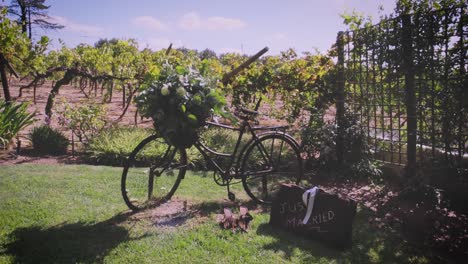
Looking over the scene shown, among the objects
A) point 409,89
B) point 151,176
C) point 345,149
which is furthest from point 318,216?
point 345,149

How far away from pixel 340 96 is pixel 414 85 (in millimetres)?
1502

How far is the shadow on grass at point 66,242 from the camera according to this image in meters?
3.15

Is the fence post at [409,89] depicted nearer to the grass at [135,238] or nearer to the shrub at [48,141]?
the grass at [135,238]

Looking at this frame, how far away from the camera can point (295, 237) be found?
377cm

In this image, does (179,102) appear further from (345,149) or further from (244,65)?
(244,65)

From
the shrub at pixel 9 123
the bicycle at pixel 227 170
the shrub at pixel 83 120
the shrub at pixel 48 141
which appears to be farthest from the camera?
the shrub at pixel 83 120

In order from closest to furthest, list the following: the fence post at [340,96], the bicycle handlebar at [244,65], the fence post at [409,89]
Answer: the fence post at [409,89] → the fence post at [340,96] → the bicycle handlebar at [244,65]

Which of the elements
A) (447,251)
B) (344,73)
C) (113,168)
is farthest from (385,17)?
(113,168)

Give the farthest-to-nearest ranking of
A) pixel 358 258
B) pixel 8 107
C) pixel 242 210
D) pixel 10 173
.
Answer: pixel 8 107 → pixel 10 173 → pixel 242 210 → pixel 358 258

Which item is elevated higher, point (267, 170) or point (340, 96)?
point (340, 96)

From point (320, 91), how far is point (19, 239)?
5.76 m

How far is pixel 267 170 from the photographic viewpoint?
4738 mm

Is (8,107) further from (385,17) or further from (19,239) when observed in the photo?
(385,17)

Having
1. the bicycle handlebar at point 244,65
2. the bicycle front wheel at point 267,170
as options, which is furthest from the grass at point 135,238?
the bicycle handlebar at point 244,65
